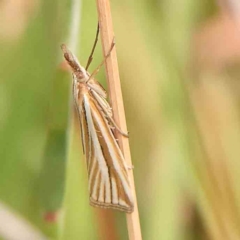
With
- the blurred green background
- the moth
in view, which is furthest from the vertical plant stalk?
the blurred green background

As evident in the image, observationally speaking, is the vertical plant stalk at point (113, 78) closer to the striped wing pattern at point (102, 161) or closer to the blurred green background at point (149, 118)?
the striped wing pattern at point (102, 161)

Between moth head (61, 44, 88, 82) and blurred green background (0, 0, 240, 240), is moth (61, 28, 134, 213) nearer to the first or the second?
moth head (61, 44, 88, 82)

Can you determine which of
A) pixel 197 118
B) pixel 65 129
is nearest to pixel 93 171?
pixel 65 129

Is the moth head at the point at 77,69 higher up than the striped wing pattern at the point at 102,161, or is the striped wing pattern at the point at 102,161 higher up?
the moth head at the point at 77,69

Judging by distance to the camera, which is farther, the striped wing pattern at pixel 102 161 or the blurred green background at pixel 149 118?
the blurred green background at pixel 149 118

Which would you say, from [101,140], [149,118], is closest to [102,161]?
[101,140]

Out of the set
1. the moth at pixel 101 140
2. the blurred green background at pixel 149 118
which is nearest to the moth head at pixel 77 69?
the moth at pixel 101 140

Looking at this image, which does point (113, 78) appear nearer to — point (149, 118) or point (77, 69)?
point (77, 69)

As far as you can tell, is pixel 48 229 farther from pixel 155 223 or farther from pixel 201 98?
pixel 201 98
